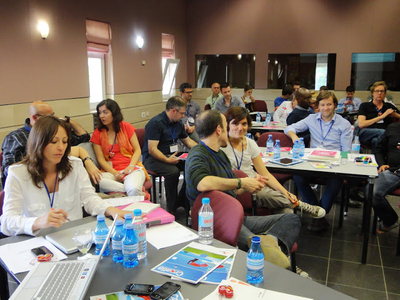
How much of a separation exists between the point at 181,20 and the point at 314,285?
9572mm

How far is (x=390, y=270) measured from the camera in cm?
302

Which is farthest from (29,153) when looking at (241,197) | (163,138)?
(163,138)

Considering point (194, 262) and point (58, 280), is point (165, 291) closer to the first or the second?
point (194, 262)

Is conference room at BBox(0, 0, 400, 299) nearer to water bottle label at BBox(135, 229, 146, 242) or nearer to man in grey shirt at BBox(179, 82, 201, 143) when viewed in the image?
man in grey shirt at BBox(179, 82, 201, 143)

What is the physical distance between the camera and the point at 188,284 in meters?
1.44

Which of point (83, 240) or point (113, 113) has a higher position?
point (113, 113)

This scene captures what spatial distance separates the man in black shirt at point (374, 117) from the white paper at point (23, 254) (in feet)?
16.7

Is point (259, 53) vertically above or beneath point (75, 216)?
above

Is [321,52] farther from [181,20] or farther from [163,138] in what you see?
[163,138]

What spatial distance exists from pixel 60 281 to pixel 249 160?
223 centimetres

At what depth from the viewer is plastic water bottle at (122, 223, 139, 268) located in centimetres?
156

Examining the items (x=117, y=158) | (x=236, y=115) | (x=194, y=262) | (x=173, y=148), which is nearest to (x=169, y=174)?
(x=173, y=148)

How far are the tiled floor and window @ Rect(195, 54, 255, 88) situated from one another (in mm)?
6621

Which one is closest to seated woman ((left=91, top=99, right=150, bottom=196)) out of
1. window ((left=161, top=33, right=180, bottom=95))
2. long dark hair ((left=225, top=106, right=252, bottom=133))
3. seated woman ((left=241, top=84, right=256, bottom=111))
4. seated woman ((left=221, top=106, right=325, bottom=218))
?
seated woman ((left=221, top=106, right=325, bottom=218))
